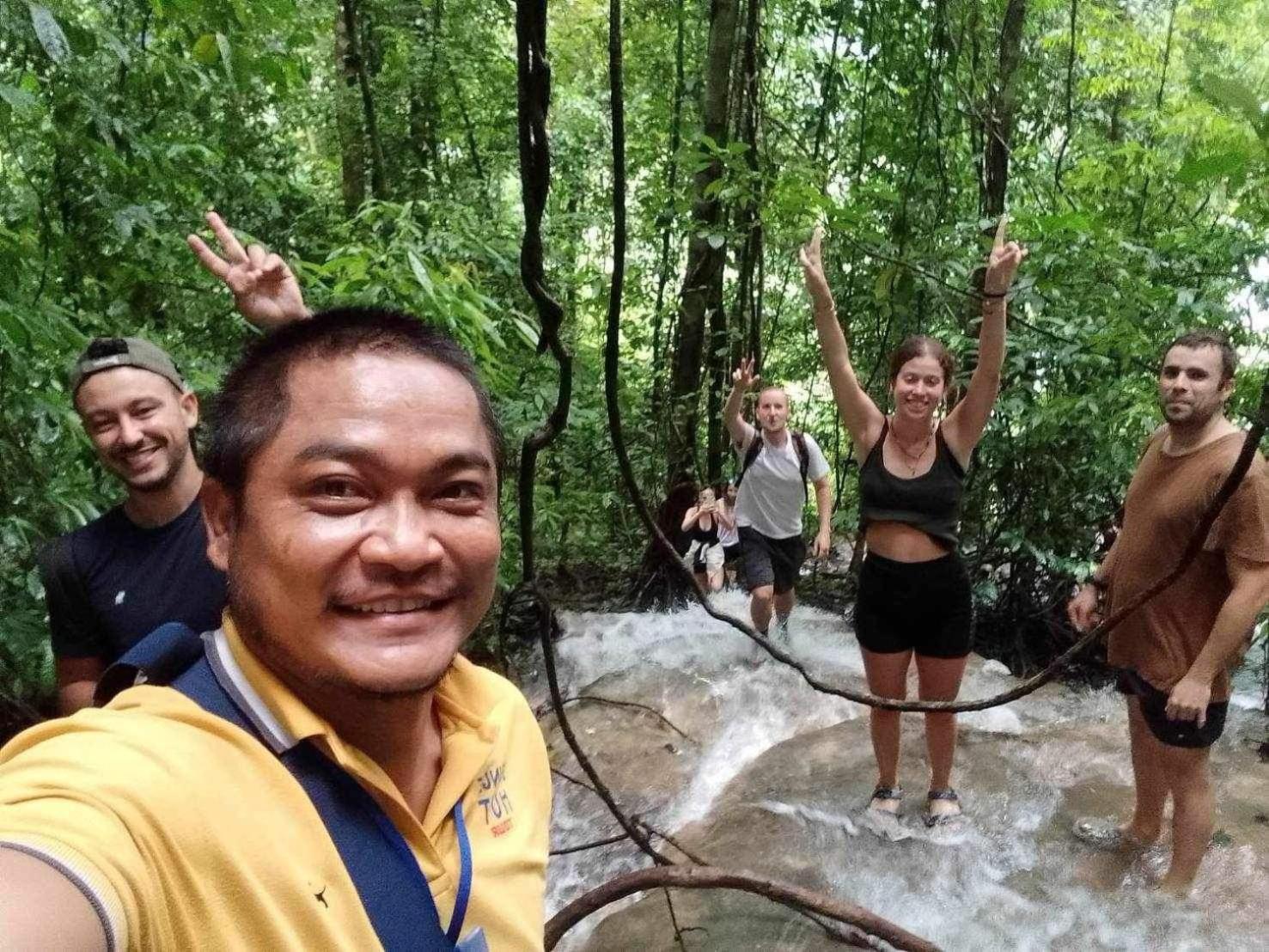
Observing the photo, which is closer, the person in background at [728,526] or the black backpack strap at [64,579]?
the black backpack strap at [64,579]

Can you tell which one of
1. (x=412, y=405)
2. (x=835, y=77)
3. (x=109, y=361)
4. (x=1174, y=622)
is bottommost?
(x=1174, y=622)

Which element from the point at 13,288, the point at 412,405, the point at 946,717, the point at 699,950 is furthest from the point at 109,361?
the point at 946,717

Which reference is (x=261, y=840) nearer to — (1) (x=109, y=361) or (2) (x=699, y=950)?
(1) (x=109, y=361)

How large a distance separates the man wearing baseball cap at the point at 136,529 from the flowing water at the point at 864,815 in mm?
1726

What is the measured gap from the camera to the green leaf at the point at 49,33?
2012mm

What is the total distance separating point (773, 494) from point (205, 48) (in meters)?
3.63

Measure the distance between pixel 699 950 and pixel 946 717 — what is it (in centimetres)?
128

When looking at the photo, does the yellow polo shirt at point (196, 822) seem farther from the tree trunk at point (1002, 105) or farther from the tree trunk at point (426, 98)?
the tree trunk at point (426, 98)

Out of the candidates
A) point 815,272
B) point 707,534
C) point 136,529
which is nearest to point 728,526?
point 707,534

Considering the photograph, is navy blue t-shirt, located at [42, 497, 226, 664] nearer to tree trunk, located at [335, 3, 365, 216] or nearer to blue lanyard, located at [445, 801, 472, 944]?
blue lanyard, located at [445, 801, 472, 944]

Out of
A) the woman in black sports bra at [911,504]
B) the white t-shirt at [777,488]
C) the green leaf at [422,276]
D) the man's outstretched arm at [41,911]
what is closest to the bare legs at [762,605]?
the white t-shirt at [777,488]

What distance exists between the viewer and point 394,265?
344 cm

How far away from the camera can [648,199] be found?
22.7ft

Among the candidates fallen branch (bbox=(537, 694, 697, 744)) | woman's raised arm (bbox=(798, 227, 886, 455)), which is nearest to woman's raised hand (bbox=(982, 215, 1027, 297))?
woman's raised arm (bbox=(798, 227, 886, 455))
